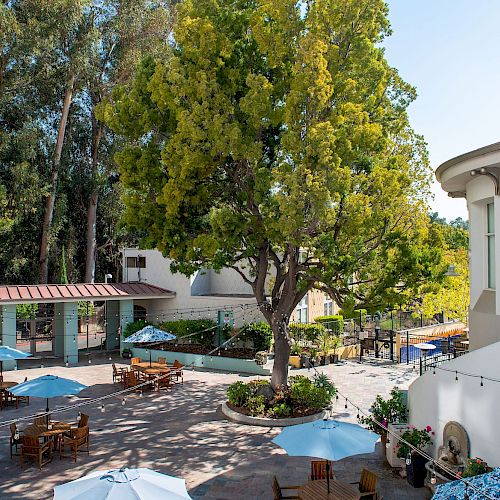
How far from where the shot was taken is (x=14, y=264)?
35906 millimetres

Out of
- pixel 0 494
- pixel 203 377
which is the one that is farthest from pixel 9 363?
pixel 0 494

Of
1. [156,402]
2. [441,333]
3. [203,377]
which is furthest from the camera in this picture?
[441,333]

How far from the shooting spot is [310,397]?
16812mm

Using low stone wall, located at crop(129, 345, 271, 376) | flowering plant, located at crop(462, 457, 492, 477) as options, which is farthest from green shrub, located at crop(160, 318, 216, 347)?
flowering plant, located at crop(462, 457, 492, 477)

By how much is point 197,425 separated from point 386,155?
9.89 meters

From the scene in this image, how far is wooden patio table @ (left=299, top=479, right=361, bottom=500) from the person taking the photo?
31.6 ft

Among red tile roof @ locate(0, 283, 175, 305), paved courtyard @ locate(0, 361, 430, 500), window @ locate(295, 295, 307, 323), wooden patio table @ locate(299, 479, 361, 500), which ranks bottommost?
paved courtyard @ locate(0, 361, 430, 500)

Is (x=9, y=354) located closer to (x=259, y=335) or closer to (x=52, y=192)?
(x=259, y=335)

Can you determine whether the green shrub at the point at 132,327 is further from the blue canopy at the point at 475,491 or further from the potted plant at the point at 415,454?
the blue canopy at the point at 475,491

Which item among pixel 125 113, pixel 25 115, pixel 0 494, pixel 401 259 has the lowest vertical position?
pixel 0 494

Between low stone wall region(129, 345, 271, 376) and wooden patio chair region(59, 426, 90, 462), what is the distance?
10.5 metres

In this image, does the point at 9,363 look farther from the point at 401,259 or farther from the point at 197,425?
the point at 401,259

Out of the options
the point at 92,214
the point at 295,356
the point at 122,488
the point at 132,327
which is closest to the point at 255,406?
the point at 295,356

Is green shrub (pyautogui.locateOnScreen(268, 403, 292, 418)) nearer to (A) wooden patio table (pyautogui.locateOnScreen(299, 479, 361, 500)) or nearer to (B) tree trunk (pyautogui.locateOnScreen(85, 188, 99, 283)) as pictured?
(A) wooden patio table (pyautogui.locateOnScreen(299, 479, 361, 500))
